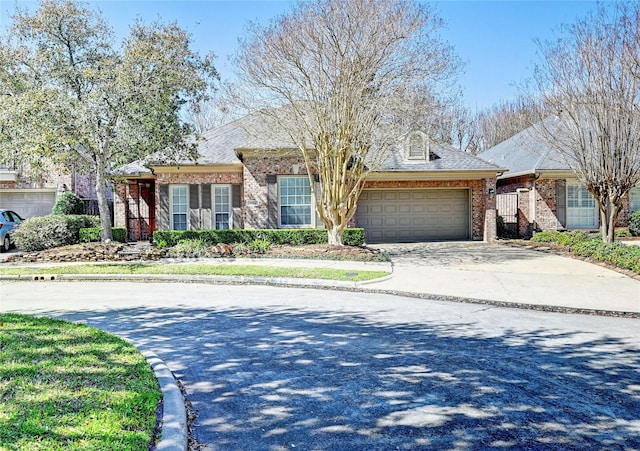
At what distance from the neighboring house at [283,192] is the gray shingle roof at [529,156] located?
2.18m

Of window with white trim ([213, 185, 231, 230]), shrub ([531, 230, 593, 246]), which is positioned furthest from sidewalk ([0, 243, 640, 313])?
window with white trim ([213, 185, 231, 230])

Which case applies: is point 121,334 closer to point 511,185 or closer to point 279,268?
point 279,268

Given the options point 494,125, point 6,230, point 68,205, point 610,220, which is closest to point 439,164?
point 610,220

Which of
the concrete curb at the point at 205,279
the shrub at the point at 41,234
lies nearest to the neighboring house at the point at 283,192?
the shrub at the point at 41,234

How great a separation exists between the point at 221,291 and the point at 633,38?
493 inches

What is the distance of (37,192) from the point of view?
2350 cm

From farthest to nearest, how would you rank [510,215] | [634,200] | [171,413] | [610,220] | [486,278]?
[510,215]
[634,200]
[610,220]
[486,278]
[171,413]

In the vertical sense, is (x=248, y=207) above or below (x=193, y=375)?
above

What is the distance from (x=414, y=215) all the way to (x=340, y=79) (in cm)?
838

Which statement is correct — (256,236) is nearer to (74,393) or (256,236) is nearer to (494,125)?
(74,393)

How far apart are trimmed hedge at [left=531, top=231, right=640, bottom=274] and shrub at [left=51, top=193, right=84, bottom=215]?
65.0 ft

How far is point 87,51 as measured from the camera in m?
16.0

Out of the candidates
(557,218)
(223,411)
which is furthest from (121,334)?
(557,218)

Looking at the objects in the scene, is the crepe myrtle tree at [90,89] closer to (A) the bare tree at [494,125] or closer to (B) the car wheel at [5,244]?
(B) the car wheel at [5,244]
